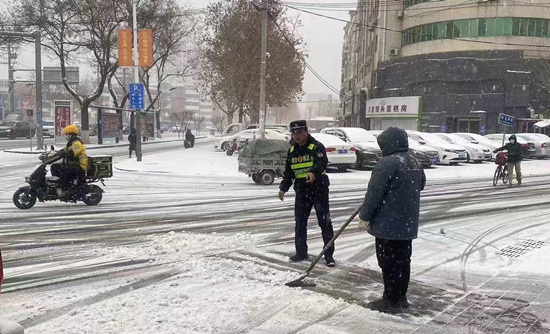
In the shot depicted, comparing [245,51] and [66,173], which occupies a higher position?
[245,51]

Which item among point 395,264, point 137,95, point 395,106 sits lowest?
point 395,264

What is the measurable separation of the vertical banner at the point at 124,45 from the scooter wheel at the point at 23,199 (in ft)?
40.4

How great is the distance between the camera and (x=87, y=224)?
7840 mm

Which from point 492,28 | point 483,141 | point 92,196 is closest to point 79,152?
point 92,196

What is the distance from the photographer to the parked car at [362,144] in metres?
17.7

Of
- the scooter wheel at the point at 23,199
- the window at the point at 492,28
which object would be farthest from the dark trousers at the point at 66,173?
the window at the point at 492,28

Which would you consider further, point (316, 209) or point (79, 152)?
point (79, 152)

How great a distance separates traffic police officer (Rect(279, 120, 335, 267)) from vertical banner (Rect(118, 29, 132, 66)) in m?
17.1

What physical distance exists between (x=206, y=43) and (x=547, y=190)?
29.1 m

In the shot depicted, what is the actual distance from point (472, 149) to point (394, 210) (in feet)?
63.6

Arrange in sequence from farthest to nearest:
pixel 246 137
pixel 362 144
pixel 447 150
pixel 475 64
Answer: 1. pixel 475 64
2. pixel 246 137
3. pixel 447 150
4. pixel 362 144

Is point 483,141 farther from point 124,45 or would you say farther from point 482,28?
point 482,28

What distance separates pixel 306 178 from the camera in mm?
5238

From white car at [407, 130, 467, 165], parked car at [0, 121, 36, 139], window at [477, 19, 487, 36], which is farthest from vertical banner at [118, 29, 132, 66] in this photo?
window at [477, 19, 487, 36]
